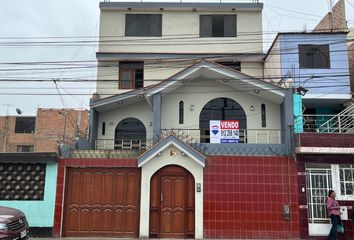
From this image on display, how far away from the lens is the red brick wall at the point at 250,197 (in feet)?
43.7

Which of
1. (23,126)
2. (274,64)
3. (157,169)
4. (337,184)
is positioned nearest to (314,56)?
(274,64)

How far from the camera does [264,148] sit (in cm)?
1404

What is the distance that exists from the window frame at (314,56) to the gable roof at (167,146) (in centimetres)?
840

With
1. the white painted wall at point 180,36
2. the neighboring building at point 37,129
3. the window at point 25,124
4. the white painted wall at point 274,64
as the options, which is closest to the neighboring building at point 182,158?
the white painted wall at point 180,36

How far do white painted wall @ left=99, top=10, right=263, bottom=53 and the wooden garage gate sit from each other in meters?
9.39

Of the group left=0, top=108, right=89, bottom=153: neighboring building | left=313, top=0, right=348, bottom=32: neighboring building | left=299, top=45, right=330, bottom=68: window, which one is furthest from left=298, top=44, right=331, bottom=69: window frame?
left=0, top=108, right=89, bottom=153: neighboring building

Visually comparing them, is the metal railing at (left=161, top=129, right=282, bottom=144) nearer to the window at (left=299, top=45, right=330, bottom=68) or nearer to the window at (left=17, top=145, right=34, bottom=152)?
the window at (left=299, top=45, right=330, bottom=68)

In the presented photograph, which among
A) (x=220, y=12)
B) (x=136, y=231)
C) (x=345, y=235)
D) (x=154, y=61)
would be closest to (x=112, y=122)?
(x=154, y=61)

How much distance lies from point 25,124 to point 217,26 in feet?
91.8

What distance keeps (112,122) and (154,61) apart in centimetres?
449

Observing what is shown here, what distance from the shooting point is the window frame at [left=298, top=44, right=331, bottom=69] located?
1880cm

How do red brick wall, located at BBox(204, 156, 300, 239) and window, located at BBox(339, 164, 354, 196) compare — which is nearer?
red brick wall, located at BBox(204, 156, 300, 239)

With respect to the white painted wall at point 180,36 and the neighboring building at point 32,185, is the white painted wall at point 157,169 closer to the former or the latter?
the neighboring building at point 32,185

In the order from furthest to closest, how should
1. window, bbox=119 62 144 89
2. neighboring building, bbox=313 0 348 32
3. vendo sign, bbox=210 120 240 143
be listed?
neighboring building, bbox=313 0 348 32
window, bbox=119 62 144 89
vendo sign, bbox=210 120 240 143
